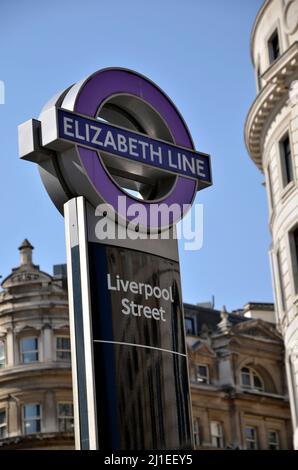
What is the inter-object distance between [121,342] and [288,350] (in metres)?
23.9

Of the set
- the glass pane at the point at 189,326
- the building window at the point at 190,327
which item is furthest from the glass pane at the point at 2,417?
the glass pane at the point at 189,326

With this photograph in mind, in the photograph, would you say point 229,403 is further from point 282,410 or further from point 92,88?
point 92,88

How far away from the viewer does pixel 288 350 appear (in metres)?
38.7

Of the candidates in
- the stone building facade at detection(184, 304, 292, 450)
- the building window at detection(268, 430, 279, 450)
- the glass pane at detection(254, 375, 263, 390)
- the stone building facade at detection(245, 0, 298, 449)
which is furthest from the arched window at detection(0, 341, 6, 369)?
the stone building facade at detection(245, 0, 298, 449)

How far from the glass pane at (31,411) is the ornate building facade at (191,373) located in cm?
5

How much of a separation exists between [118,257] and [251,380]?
169 feet

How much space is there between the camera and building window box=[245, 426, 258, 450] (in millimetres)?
64438

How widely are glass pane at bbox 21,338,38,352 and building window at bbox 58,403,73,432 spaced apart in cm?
363

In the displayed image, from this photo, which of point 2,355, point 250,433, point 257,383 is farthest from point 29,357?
point 257,383

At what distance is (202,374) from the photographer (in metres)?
64.2

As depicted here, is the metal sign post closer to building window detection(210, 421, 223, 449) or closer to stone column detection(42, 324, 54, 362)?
stone column detection(42, 324, 54, 362)

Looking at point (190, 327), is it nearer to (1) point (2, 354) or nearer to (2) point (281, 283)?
(1) point (2, 354)

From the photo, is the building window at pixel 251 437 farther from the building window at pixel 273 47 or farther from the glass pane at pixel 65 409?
the building window at pixel 273 47
